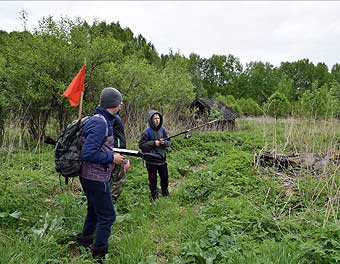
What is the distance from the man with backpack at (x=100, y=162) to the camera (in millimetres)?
3271

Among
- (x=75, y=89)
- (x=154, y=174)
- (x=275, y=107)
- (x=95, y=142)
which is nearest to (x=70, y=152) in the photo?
(x=95, y=142)

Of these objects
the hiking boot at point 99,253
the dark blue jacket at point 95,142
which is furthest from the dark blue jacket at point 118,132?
the hiking boot at point 99,253

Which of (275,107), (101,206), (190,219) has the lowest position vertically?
(190,219)

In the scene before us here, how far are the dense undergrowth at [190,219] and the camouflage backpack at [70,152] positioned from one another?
2.51 ft

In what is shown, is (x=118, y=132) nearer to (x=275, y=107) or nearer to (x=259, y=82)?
(x=275, y=107)

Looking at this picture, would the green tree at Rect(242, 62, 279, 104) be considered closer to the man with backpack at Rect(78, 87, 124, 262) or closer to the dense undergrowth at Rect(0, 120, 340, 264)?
the dense undergrowth at Rect(0, 120, 340, 264)

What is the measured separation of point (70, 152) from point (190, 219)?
196 cm

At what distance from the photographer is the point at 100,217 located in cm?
350

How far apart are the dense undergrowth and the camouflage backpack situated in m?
0.77

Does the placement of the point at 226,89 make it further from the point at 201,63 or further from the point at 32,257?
the point at 32,257

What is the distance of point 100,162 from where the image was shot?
3293mm

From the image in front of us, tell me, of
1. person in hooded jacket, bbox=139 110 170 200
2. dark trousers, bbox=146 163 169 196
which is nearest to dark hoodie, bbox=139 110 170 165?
person in hooded jacket, bbox=139 110 170 200

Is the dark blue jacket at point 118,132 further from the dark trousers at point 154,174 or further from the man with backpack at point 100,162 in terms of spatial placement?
the dark trousers at point 154,174

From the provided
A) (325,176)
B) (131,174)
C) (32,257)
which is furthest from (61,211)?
(325,176)
